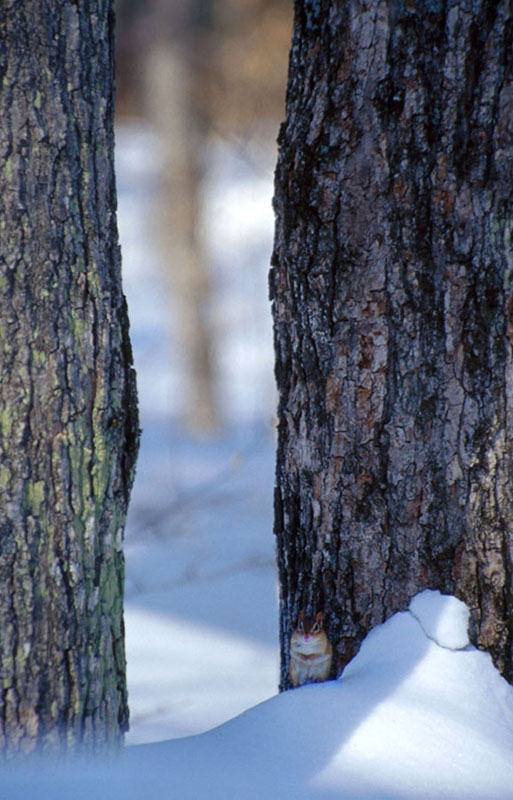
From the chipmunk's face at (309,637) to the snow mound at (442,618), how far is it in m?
0.22

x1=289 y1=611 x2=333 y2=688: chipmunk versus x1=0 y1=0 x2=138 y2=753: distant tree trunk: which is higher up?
x1=0 y1=0 x2=138 y2=753: distant tree trunk

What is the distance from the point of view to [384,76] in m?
1.95

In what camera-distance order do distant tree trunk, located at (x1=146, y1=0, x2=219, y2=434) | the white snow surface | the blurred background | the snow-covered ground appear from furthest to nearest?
distant tree trunk, located at (x1=146, y1=0, x2=219, y2=434)
the blurred background
the snow-covered ground
the white snow surface

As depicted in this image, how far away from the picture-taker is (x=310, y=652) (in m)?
1.96

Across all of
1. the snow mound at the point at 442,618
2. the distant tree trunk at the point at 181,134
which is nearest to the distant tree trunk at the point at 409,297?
the snow mound at the point at 442,618

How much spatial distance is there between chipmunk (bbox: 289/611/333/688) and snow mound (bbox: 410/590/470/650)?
0.73ft


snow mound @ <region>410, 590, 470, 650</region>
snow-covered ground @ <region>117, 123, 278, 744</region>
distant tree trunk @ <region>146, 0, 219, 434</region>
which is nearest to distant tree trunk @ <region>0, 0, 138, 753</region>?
snow mound @ <region>410, 590, 470, 650</region>

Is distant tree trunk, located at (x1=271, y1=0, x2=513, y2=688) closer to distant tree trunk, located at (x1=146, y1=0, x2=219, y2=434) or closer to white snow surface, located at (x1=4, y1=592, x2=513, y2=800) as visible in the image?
white snow surface, located at (x1=4, y1=592, x2=513, y2=800)

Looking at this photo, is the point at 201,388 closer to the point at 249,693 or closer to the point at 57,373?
the point at 249,693

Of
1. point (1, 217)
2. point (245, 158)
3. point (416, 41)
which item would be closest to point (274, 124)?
point (245, 158)

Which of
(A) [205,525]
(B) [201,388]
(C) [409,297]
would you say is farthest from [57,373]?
(B) [201,388]

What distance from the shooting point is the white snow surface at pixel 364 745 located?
1577 mm

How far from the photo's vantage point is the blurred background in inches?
139

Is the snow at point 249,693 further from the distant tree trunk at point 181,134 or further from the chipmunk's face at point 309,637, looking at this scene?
the distant tree trunk at point 181,134
